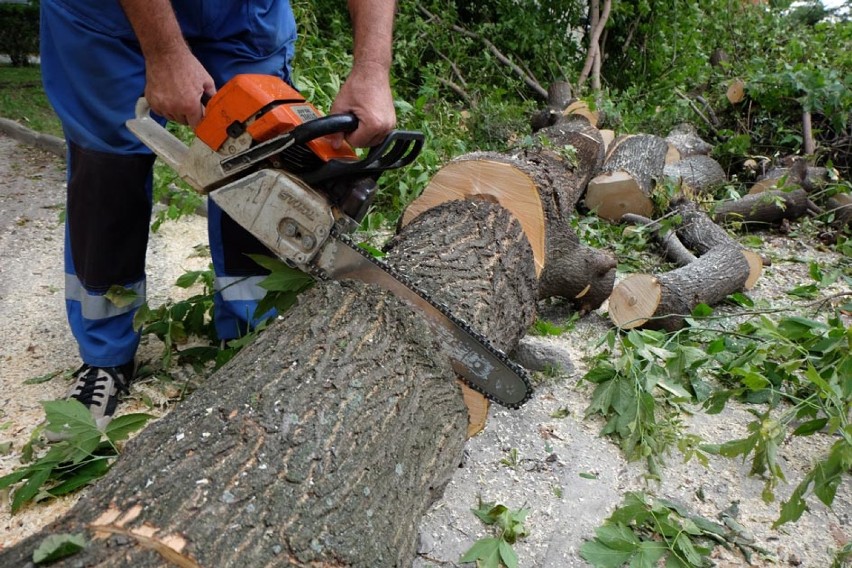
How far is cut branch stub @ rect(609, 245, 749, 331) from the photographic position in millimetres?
3163

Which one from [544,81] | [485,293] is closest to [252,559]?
[485,293]

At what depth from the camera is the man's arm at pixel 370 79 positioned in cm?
180

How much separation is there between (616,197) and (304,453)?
3.69 metres

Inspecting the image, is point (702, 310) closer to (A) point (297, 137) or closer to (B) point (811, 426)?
(B) point (811, 426)

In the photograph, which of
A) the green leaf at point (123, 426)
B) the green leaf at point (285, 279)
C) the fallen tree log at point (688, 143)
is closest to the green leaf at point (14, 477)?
the green leaf at point (123, 426)

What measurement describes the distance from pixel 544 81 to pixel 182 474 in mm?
6870

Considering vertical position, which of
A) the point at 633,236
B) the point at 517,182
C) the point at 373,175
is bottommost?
the point at 633,236

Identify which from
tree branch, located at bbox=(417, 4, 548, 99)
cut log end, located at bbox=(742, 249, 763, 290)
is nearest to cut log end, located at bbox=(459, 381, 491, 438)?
cut log end, located at bbox=(742, 249, 763, 290)

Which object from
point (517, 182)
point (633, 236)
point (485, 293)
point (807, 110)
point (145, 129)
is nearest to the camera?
point (145, 129)

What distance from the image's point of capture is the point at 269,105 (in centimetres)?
178

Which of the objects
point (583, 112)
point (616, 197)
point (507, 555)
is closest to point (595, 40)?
point (583, 112)

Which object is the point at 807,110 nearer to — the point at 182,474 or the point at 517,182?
the point at 517,182

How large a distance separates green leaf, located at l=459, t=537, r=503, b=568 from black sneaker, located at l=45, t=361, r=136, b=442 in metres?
1.29

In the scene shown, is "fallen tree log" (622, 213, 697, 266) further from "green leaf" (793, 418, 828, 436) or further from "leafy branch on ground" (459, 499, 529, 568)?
"leafy branch on ground" (459, 499, 529, 568)
